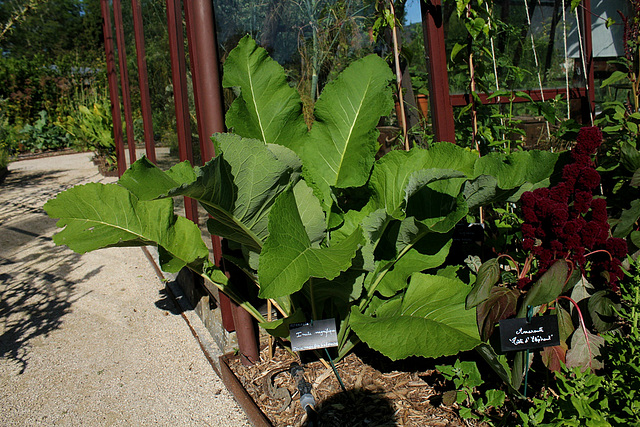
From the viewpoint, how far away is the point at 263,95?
2.14 meters

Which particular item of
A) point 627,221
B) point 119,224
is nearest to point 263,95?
point 119,224

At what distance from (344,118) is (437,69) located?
0.59 metres

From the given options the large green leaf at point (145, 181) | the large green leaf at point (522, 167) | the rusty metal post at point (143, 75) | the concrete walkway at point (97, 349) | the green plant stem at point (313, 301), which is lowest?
the concrete walkway at point (97, 349)

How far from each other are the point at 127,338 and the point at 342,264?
2.15 meters

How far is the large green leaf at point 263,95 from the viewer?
6.84 feet

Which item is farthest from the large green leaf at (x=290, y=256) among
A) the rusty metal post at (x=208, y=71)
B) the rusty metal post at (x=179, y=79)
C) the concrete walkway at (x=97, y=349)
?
the rusty metal post at (x=179, y=79)

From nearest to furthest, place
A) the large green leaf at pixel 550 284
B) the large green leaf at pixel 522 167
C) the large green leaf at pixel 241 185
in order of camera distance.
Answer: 1. the large green leaf at pixel 550 284
2. the large green leaf at pixel 241 185
3. the large green leaf at pixel 522 167

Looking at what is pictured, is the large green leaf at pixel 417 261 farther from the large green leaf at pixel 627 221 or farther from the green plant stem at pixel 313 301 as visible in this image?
the large green leaf at pixel 627 221

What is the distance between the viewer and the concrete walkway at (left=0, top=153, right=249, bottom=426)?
92.1 inches

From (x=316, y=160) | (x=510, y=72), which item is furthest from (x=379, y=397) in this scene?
(x=510, y=72)

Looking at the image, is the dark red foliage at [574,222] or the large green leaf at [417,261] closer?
the dark red foliage at [574,222]

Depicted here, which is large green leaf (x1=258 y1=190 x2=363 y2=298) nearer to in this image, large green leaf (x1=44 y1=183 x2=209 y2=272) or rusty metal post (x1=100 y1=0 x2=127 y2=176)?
large green leaf (x1=44 y1=183 x2=209 y2=272)

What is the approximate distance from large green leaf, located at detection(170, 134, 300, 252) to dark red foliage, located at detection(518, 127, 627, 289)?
0.87 metres

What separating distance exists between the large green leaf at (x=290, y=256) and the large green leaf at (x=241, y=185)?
132 mm
